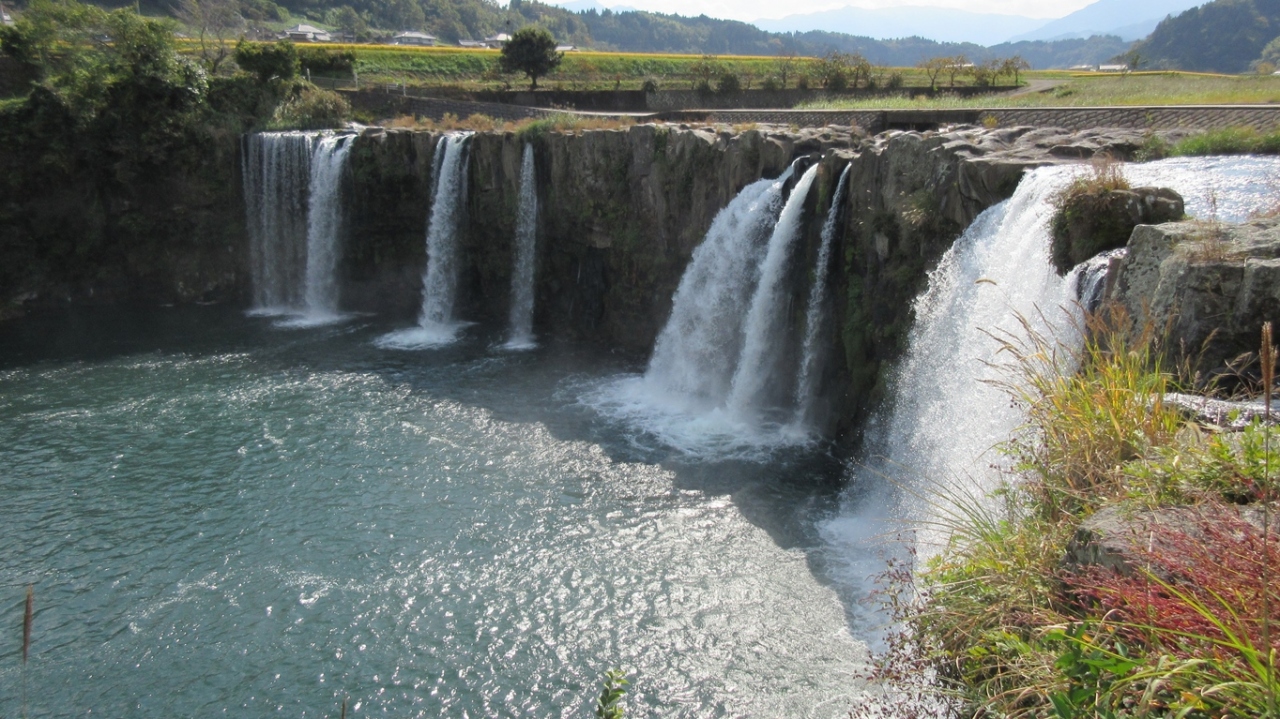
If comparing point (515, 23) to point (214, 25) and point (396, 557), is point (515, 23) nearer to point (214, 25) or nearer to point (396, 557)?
point (214, 25)

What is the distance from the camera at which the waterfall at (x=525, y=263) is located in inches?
998

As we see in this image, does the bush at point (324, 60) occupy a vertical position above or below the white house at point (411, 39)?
below

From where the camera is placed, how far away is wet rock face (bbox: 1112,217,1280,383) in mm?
7578

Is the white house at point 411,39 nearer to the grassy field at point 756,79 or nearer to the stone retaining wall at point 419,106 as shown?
the grassy field at point 756,79

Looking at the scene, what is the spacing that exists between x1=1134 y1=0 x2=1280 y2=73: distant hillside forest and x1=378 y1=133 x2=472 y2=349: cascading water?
7460 cm

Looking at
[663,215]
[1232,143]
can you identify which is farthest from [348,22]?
[1232,143]

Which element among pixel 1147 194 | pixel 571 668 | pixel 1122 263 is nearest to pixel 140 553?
pixel 571 668

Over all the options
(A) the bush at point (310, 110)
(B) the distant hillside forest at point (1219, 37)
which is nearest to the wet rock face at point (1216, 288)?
(A) the bush at point (310, 110)

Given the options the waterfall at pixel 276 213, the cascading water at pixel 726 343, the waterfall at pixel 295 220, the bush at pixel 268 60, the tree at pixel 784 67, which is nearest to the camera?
the cascading water at pixel 726 343

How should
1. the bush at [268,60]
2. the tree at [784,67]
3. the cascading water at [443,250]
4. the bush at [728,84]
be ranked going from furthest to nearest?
1. the bush at [728,84]
2. the tree at [784,67]
3. the bush at [268,60]
4. the cascading water at [443,250]

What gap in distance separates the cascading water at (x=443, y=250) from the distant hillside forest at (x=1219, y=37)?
74.6m

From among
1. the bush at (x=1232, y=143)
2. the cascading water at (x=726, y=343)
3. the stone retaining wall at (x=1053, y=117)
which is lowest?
the cascading water at (x=726, y=343)

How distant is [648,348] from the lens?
77.7 feet

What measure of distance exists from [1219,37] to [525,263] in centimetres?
8749
